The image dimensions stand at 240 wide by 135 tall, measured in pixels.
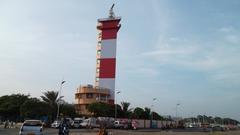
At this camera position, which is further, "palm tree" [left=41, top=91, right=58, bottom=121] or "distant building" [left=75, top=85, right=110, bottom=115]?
"distant building" [left=75, top=85, right=110, bottom=115]

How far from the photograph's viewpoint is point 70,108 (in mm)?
86625

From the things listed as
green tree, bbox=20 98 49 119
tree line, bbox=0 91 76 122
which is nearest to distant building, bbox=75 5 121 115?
tree line, bbox=0 91 76 122

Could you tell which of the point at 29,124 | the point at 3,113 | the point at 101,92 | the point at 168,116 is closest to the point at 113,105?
the point at 101,92

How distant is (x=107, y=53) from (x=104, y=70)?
4483 mm

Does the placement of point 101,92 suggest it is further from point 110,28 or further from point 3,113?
point 3,113

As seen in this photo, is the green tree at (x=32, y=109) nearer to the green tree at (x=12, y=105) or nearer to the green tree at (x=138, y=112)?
the green tree at (x=12, y=105)

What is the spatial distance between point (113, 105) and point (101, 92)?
16.7 ft

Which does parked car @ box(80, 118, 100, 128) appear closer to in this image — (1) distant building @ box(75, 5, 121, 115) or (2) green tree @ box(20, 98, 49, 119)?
(2) green tree @ box(20, 98, 49, 119)

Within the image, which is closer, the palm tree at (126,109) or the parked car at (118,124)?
the parked car at (118,124)

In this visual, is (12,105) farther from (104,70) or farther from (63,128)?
(63,128)

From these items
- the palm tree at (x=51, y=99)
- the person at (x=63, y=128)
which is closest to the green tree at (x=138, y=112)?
the palm tree at (x=51, y=99)

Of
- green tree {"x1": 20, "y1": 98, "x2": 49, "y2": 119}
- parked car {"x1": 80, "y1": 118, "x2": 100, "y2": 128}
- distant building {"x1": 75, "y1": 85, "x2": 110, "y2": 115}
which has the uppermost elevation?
distant building {"x1": 75, "y1": 85, "x2": 110, "y2": 115}

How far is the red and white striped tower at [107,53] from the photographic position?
96.1 metres

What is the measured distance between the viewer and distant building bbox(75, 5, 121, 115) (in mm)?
96375
